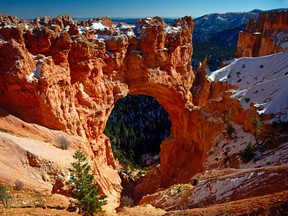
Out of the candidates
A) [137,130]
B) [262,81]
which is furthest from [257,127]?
[137,130]

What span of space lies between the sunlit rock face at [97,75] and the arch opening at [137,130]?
1671 centimetres

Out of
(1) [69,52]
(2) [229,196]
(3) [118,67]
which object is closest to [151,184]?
(3) [118,67]

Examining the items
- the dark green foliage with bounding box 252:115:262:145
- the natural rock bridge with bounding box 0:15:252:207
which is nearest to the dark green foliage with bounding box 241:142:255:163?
the dark green foliage with bounding box 252:115:262:145

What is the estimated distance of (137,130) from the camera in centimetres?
6850

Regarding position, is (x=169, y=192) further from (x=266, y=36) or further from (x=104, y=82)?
(x=266, y=36)

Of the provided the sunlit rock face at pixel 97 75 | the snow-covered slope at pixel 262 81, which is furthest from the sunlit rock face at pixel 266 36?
the sunlit rock face at pixel 97 75

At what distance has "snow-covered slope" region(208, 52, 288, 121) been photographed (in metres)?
25.0

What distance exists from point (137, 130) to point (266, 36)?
111ft

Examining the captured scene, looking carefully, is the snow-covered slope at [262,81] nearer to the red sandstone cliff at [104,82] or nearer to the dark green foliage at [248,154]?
the red sandstone cliff at [104,82]

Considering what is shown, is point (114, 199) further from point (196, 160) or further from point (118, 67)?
point (118, 67)

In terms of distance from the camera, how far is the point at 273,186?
12.7 metres

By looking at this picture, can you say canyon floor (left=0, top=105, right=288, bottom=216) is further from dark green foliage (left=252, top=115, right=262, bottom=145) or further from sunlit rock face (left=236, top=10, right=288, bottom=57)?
sunlit rock face (left=236, top=10, right=288, bottom=57)

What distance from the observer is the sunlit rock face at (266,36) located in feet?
185

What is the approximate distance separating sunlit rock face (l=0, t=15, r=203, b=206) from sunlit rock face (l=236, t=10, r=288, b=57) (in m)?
24.6
